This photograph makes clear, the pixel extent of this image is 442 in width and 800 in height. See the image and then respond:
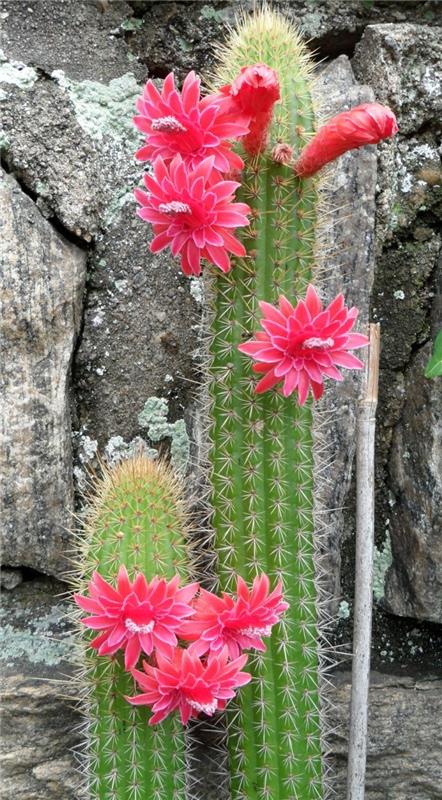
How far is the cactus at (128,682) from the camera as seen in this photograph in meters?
1.10

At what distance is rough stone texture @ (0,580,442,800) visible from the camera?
1294 millimetres

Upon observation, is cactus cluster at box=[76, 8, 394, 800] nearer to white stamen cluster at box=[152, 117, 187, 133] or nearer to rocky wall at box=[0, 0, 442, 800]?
white stamen cluster at box=[152, 117, 187, 133]

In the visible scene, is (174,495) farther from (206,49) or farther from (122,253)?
(206,49)

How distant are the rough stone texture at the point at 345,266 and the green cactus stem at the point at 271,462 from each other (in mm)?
228

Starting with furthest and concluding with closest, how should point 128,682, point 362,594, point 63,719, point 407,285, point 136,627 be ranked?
point 407,285 < point 63,719 < point 362,594 < point 128,682 < point 136,627

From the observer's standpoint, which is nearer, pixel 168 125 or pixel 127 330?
pixel 168 125

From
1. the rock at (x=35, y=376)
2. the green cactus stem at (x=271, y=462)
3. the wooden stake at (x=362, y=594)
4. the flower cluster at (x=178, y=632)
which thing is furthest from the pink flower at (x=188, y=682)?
the rock at (x=35, y=376)

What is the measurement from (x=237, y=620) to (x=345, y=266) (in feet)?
1.95

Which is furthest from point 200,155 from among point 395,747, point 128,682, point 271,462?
point 395,747

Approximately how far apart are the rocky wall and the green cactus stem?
0.66ft

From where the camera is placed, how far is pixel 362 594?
1215mm

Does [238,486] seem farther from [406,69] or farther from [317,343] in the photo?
[406,69]

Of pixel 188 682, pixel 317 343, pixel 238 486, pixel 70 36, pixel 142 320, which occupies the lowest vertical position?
pixel 188 682

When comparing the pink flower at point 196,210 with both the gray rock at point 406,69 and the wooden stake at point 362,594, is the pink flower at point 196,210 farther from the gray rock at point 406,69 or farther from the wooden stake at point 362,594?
the gray rock at point 406,69
